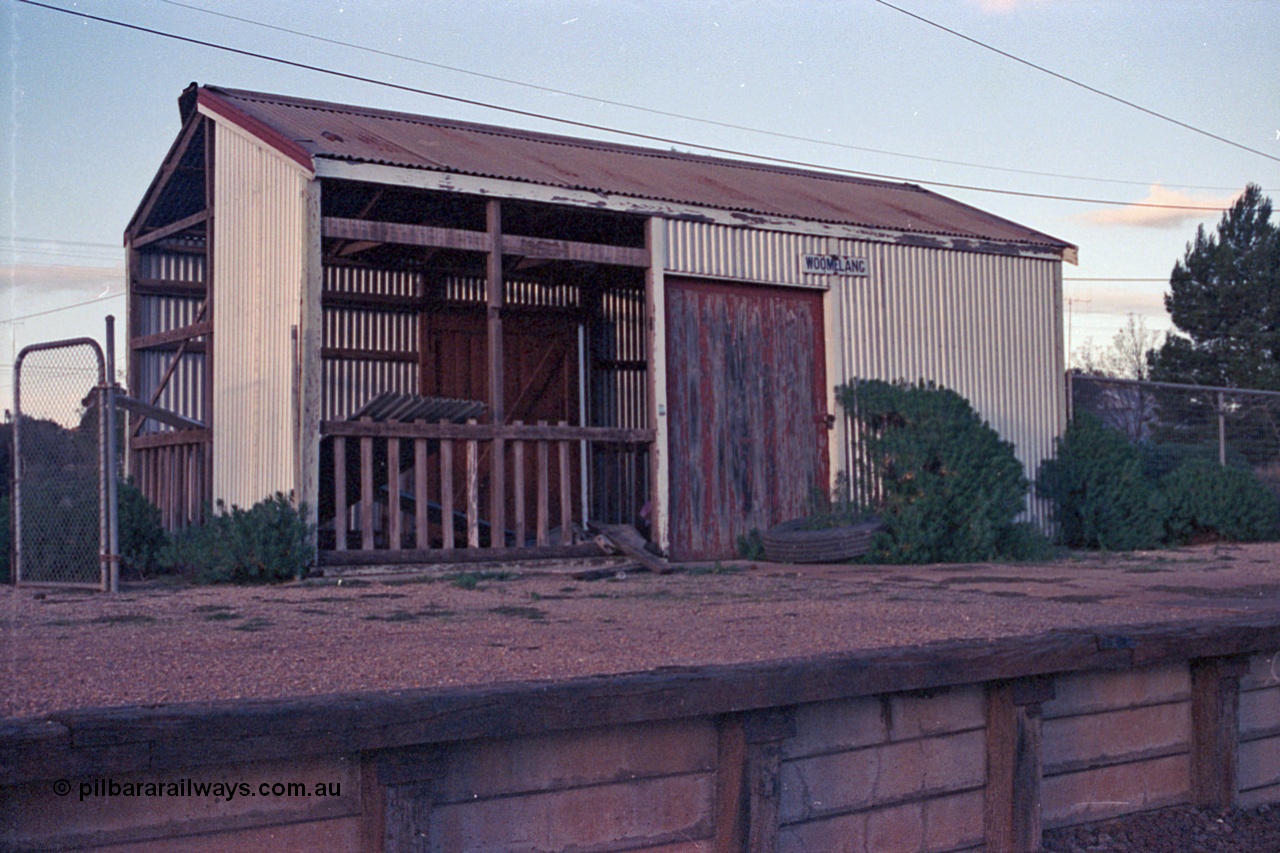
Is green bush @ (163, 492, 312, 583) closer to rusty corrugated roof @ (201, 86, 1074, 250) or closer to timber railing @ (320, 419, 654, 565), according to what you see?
timber railing @ (320, 419, 654, 565)

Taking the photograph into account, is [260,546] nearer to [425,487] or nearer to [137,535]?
[425,487]

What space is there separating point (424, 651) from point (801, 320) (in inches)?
349

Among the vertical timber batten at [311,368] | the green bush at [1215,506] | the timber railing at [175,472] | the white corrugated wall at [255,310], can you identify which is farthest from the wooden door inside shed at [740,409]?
the green bush at [1215,506]

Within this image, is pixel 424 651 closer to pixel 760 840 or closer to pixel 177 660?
pixel 177 660

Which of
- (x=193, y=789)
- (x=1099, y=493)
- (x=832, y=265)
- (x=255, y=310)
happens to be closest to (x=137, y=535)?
(x=255, y=310)

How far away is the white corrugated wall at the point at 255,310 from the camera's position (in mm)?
11672

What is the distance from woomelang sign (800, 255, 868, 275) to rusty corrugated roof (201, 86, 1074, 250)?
0.42 m

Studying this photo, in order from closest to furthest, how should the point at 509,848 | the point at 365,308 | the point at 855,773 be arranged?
the point at 509,848, the point at 855,773, the point at 365,308

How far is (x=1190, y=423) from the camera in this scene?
69.6ft

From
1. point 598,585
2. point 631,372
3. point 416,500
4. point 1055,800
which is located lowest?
point 1055,800

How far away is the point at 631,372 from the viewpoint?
17.7 metres

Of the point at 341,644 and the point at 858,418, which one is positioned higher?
the point at 858,418

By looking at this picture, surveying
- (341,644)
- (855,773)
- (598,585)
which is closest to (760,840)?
(855,773)

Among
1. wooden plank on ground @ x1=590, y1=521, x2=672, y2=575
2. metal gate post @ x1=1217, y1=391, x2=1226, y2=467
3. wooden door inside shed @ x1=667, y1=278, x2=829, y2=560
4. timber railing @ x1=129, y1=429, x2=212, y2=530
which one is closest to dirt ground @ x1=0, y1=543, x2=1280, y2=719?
wooden plank on ground @ x1=590, y1=521, x2=672, y2=575
